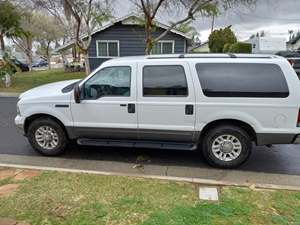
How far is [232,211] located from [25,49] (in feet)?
151

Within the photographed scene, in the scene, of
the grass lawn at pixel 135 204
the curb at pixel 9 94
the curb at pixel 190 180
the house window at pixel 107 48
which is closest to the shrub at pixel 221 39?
the house window at pixel 107 48

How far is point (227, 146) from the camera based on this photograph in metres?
5.07

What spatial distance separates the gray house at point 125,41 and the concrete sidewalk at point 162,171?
15.4 metres

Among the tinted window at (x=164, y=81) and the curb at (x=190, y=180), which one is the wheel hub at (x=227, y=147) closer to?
the curb at (x=190, y=180)

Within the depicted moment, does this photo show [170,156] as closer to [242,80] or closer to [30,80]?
[242,80]

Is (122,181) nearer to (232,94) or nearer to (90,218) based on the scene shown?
(90,218)

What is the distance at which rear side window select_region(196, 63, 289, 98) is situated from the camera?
480 cm

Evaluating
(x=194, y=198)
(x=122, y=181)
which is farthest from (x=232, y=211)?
(x=122, y=181)

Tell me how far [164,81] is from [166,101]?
344 mm

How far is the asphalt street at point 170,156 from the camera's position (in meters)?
5.28

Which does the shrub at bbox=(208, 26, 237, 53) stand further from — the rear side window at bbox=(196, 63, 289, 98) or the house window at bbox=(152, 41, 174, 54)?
the rear side window at bbox=(196, 63, 289, 98)

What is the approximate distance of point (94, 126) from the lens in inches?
214

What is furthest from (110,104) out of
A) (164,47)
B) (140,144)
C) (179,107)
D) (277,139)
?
(164,47)

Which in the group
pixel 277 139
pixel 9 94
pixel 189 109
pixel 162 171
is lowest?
pixel 162 171
